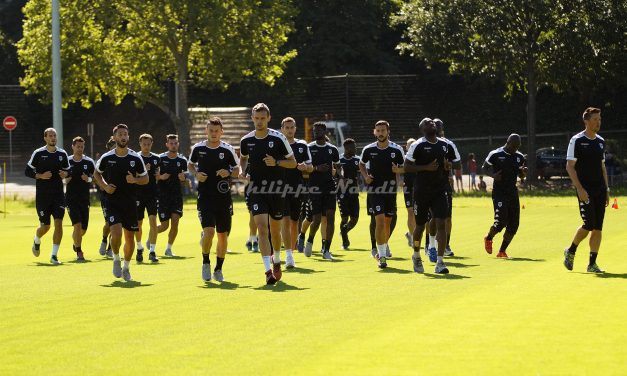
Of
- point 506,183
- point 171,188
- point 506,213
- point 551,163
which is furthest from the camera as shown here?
point 551,163

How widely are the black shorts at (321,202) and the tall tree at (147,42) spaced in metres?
30.1

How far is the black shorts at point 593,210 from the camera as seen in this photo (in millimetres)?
17359

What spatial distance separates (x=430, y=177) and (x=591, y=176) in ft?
7.05

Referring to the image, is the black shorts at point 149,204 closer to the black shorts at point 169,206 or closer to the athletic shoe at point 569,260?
the black shorts at point 169,206

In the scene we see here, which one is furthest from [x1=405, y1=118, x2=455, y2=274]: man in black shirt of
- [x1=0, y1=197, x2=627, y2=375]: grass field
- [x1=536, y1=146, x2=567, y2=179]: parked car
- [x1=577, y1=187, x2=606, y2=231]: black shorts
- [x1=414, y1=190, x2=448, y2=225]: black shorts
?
[x1=536, y1=146, x2=567, y2=179]: parked car

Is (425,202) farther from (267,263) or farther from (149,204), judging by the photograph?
(149,204)

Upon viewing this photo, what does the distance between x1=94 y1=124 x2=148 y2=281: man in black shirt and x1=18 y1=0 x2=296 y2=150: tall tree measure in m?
34.7

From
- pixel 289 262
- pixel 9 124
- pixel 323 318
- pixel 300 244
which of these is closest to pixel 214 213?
pixel 289 262

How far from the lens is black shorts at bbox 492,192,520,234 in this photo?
21.2m

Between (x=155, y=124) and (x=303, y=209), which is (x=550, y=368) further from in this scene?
(x=155, y=124)

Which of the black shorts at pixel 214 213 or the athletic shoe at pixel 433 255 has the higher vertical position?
the black shorts at pixel 214 213

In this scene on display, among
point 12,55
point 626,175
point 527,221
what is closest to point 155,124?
point 12,55

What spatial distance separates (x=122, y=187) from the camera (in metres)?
17.5

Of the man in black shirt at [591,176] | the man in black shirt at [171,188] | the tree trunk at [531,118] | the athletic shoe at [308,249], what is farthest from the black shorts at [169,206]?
the tree trunk at [531,118]
